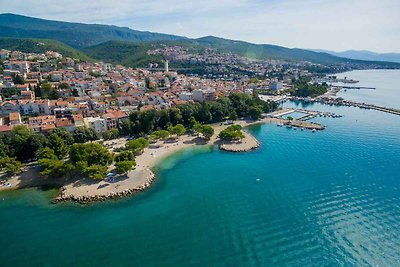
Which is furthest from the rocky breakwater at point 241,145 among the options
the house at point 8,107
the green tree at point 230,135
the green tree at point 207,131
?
the house at point 8,107

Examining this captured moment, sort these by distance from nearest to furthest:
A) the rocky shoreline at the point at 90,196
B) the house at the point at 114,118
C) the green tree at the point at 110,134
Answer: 1. the rocky shoreline at the point at 90,196
2. the green tree at the point at 110,134
3. the house at the point at 114,118

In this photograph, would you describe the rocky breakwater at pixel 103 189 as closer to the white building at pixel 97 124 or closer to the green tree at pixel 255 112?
the white building at pixel 97 124

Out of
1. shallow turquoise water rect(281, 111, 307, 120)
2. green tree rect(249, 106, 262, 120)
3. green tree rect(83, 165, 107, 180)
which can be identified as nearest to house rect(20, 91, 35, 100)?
green tree rect(83, 165, 107, 180)

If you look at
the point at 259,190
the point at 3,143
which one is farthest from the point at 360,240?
the point at 3,143

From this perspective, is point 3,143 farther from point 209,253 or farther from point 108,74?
point 108,74

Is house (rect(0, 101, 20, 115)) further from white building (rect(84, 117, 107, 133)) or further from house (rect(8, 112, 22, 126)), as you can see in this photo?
white building (rect(84, 117, 107, 133))
